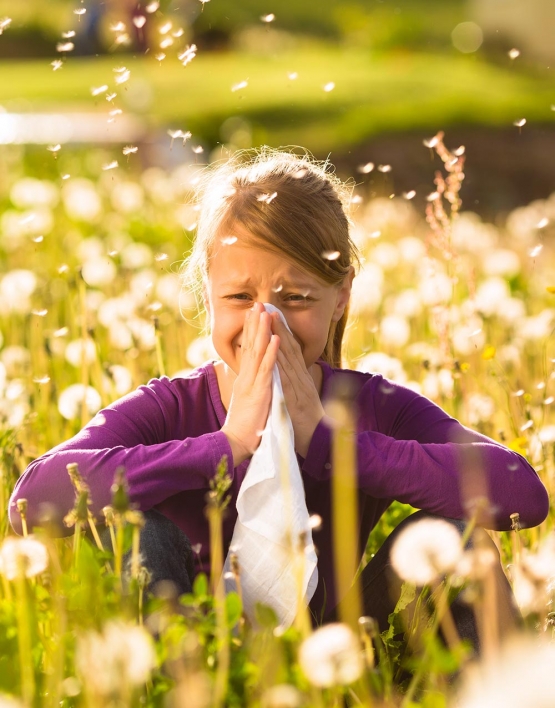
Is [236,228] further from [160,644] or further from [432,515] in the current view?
[160,644]

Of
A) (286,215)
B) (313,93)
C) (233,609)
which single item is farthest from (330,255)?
(313,93)

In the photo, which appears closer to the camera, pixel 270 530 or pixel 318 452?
pixel 270 530

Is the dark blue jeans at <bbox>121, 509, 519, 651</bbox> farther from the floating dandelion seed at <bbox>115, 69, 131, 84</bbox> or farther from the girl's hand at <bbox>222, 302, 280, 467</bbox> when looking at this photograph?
the floating dandelion seed at <bbox>115, 69, 131, 84</bbox>

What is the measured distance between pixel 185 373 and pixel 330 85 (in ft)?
2.23

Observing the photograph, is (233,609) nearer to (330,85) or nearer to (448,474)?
(448,474)

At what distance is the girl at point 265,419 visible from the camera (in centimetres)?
181

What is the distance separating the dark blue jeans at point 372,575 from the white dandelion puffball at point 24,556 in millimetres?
335

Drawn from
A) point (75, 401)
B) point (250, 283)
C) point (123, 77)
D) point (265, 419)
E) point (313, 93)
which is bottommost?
point (313, 93)

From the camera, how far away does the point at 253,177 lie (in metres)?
2.20

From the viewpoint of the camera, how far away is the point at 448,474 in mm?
1853

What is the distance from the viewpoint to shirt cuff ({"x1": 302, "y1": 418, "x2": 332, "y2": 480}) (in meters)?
1.85

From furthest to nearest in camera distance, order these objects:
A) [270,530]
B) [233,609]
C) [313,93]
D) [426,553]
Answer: [313,93], [270,530], [233,609], [426,553]

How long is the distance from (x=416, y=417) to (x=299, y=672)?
0.94 metres

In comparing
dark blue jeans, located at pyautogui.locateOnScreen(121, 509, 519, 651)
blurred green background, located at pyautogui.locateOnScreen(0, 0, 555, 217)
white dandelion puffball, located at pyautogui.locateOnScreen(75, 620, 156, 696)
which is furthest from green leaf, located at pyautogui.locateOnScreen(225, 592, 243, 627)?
blurred green background, located at pyautogui.locateOnScreen(0, 0, 555, 217)
